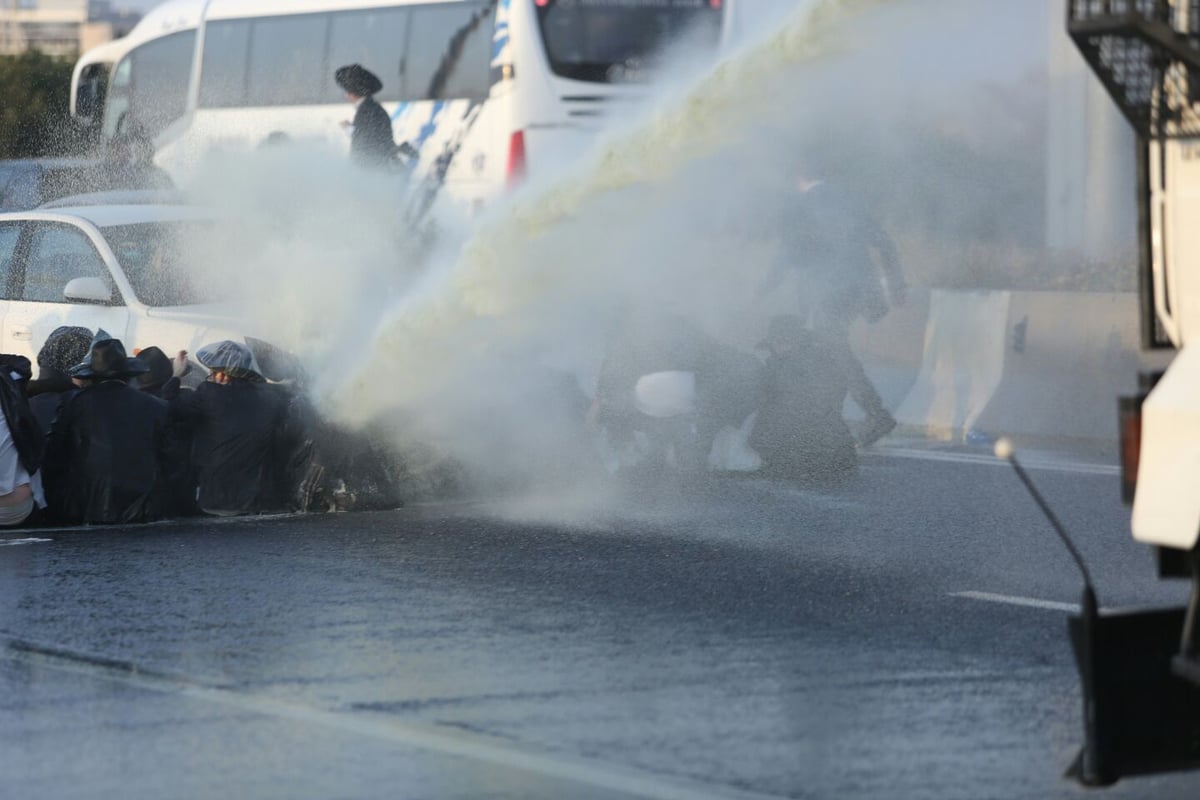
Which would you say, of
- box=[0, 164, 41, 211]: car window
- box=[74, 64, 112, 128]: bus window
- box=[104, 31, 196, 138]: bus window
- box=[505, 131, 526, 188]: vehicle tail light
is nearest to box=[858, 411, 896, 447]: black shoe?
box=[505, 131, 526, 188]: vehicle tail light

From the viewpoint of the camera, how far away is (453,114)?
21.4 m

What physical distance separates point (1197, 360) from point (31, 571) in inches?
229

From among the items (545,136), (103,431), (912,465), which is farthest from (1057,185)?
(103,431)

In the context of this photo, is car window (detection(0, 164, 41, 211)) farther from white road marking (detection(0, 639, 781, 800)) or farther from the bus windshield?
white road marking (detection(0, 639, 781, 800))

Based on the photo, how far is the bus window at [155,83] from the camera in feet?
82.0

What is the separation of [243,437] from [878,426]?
4.52 meters

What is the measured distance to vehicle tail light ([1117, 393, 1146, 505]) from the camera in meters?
4.55

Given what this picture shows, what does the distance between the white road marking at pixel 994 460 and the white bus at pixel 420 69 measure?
6217mm

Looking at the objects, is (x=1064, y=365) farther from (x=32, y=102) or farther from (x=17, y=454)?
(x=32, y=102)

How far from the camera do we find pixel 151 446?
10.1m

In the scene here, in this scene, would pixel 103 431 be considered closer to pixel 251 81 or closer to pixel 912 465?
pixel 912 465

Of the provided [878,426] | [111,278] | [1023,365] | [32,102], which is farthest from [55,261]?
[32,102]

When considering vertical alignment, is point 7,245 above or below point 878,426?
above

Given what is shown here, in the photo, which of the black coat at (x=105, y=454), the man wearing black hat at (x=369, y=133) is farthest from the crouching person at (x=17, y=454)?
the man wearing black hat at (x=369, y=133)
